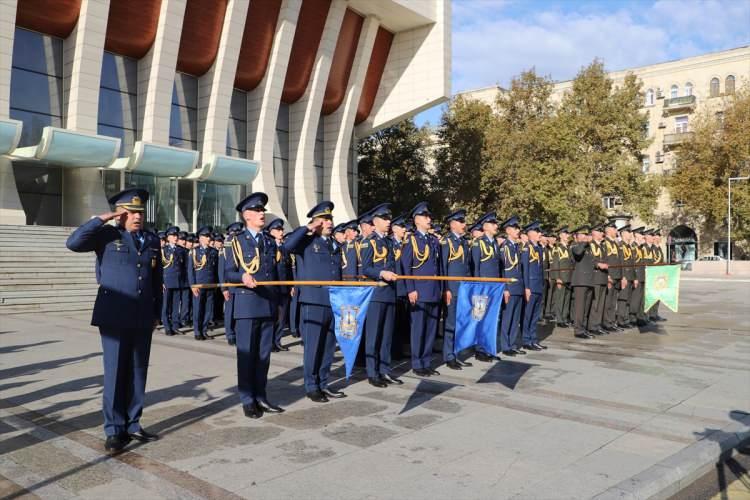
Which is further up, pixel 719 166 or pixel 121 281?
pixel 719 166

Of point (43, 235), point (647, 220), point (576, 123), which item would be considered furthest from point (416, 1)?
point (43, 235)

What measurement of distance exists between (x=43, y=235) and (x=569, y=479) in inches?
823

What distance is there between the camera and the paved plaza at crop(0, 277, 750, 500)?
432 cm

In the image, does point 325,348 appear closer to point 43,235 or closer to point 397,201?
point 43,235

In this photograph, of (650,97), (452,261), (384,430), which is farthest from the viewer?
(650,97)

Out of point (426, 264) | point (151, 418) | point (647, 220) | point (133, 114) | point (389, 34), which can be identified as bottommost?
point (151, 418)

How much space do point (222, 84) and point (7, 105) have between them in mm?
8973

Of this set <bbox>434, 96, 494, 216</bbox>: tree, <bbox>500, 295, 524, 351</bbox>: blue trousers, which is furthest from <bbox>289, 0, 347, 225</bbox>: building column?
<bbox>500, 295, 524, 351</bbox>: blue trousers

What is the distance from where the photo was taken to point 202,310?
39.7 ft

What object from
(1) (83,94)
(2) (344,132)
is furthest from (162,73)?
(2) (344,132)

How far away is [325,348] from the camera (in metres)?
7.07

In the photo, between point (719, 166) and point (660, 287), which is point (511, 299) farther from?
point (719, 166)

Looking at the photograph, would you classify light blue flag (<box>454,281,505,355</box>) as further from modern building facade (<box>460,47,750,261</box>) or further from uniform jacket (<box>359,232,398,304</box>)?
modern building facade (<box>460,47,750,261</box>)

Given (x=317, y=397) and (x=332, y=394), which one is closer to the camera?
(x=317, y=397)
